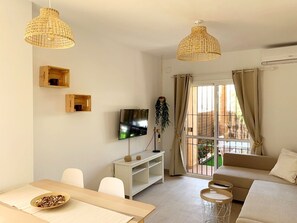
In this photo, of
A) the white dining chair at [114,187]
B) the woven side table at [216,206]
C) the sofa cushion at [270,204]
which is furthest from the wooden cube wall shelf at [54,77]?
the sofa cushion at [270,204]

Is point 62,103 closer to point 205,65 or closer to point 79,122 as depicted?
point 79,122

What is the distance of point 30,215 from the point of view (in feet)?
5.11

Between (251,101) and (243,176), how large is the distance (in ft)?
4.87

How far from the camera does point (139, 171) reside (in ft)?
12.8

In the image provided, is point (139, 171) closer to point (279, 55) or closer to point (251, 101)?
point (251, 101)

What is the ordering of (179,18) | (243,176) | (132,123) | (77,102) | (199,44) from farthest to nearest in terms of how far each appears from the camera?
1. (132,123)
2. (243,176)
3. (77,102)
4. (179,18)
5. (199,44)

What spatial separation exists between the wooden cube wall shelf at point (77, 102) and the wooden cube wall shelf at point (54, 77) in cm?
20

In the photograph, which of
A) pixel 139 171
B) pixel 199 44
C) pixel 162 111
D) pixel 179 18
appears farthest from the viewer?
pixel 162 111

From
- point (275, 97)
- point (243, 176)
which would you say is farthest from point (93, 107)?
point (275, 97)

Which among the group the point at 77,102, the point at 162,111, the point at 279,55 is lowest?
the point at 162,111

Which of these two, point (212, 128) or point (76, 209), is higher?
point (212, 128)

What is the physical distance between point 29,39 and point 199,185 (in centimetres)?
383

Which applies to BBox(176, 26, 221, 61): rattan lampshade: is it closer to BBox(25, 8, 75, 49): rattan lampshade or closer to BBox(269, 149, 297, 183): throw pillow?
BBox(25, 8, 75, 49): rattan lampshade

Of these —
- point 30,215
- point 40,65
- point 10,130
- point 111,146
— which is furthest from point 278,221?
point 40,65
